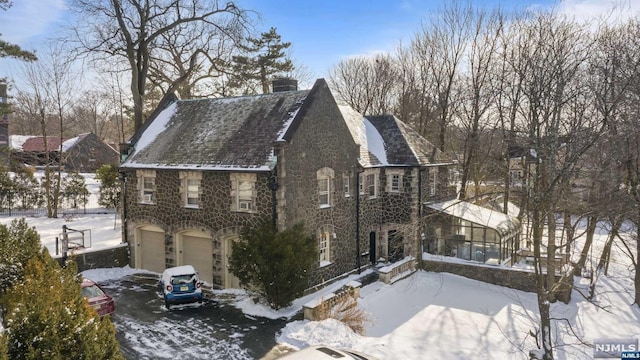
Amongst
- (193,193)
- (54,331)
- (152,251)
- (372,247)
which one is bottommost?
(372,247)

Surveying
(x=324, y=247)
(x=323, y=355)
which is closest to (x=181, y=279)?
(x=324, y=247)

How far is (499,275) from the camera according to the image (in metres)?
22.3

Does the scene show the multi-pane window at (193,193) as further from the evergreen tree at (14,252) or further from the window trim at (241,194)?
the evergreen tree at (14,252)

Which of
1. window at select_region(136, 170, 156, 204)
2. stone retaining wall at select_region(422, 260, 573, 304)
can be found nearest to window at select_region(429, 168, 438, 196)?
stone retaining wall at select_region(422, 260, 573, 304)

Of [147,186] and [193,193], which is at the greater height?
[147,186]

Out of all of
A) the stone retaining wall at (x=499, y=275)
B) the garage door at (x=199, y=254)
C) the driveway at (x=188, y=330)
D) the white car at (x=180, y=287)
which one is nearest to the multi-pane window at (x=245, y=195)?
the garage door at (x=199, y=254)

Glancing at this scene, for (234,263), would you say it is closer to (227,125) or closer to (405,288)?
(227,125)

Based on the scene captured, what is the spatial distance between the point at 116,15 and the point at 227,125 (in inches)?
619

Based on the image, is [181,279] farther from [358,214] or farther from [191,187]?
[358,214]

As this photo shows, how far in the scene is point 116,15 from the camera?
2969 cm

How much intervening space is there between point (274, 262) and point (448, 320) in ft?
25.3

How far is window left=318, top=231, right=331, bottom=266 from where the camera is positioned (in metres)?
20.4

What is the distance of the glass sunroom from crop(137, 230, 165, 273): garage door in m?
14.6

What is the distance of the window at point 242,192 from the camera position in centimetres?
1850
